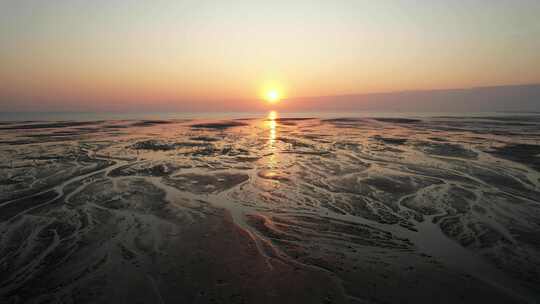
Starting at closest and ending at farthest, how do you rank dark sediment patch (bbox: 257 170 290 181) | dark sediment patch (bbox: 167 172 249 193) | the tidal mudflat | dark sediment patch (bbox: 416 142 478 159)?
the tidal mudflat, dark sediment patch (bbox: 167 172 249 193), dark sediment patch (bbox: 257 170 290 181), dark sediment patch (bbox: 416 142 478 159)

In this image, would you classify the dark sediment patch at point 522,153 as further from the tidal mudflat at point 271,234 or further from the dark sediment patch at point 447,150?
the dark sediment patch at point 447,150

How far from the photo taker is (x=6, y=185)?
48.3 feet

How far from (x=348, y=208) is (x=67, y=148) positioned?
28.1 m

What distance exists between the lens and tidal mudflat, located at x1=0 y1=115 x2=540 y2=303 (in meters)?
6.44

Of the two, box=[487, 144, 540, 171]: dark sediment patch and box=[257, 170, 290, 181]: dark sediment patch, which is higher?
box=[487, 144, 540, 171]: dark sediment patch

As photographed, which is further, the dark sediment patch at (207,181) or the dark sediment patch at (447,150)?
the dark sediment patch at (447,150)

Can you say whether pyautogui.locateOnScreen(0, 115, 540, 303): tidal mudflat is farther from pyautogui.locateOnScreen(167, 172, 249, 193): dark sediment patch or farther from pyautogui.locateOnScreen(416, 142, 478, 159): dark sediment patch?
pyautogui.locateOnScreen(416, 142, 478, 159): dark sediment patch

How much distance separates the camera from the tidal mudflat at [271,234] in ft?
21.1

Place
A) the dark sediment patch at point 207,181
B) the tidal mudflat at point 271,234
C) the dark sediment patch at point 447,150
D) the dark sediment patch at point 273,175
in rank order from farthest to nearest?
the dark sediment patch at point 447,150, the dark sediment patch at point 273,175, the dark sediment patch at point 207,181, the tidal mudflat at point 271,234

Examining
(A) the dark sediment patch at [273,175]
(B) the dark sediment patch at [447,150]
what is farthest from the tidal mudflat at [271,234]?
(B) the dark sediment patch at [447,150]

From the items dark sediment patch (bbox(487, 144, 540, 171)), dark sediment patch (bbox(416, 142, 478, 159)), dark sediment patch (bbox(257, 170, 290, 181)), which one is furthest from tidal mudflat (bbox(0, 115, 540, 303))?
dark sediment patch (bbox(416, 142, 478, 159))

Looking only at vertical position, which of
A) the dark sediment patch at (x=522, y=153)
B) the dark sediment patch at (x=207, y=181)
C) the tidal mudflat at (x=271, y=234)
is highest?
the dark sediment patch at (x=522, y=153)

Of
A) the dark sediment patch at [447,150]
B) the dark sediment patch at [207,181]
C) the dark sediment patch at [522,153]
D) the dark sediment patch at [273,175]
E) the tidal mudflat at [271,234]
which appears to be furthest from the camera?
the dark sediment patch at [447,150]

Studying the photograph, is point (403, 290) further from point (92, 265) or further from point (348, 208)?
point (92, 265)
